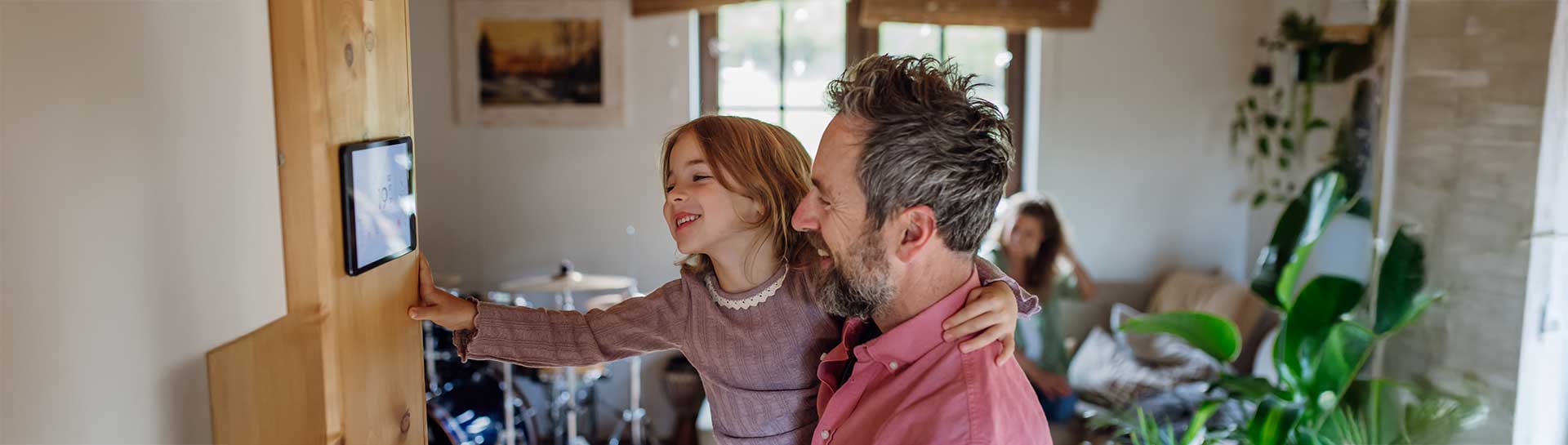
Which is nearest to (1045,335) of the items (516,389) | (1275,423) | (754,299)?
(1275,423)

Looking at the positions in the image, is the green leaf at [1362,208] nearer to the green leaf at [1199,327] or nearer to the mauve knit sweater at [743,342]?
the green leaf at [1199,327]

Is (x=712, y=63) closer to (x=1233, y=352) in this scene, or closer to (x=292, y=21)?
(x=1233, y=352)

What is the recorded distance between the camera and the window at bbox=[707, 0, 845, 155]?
4.70 meters

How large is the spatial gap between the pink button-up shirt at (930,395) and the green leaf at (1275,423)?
5.43 ft

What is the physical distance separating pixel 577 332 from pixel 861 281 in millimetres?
416

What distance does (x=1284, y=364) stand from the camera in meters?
2.61

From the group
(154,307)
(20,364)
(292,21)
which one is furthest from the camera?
(292,21)

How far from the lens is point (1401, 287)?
2562 mm

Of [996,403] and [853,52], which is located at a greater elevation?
[853,52]

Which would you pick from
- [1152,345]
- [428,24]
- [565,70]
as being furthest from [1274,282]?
[428,24]

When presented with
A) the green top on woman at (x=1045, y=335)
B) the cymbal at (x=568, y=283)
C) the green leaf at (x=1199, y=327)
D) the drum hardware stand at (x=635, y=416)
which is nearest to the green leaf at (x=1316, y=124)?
the green top on woman at (x=1045, y=335)

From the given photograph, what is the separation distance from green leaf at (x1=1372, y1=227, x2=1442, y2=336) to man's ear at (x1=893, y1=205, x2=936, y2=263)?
1.84 meters

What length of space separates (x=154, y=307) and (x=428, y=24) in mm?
4024

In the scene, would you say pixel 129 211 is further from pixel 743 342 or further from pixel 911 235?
pixel 743 342
